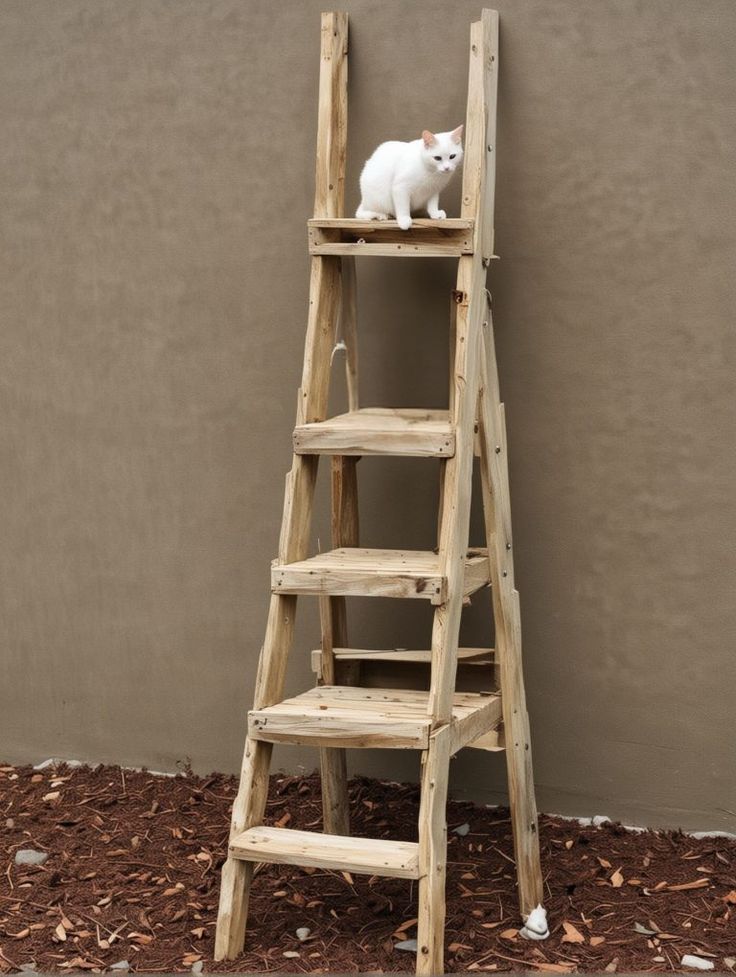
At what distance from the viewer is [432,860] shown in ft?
10.6

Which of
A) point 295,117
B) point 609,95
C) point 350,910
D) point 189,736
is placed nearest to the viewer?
point 350,910

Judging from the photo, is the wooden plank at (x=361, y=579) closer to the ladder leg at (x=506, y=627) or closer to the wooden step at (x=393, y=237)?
the ladder leg at (x=506, y=627)

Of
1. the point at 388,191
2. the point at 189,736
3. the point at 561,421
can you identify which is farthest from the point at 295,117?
the point at 189,736

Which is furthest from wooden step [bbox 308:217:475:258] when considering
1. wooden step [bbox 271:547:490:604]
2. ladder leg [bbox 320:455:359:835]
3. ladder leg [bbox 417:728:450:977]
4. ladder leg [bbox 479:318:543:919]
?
ladder leg [bbox 417:728:450:977]

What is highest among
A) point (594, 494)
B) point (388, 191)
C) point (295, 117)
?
point (295, 117)

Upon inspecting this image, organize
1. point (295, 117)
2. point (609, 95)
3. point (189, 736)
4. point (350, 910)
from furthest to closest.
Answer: point (189, 736), point (295, 117), point (609, 95), point (350, 910)

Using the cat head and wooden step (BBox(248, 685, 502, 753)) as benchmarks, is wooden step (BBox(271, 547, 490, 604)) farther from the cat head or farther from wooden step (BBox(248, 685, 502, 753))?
the cat head

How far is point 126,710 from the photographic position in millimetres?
4863

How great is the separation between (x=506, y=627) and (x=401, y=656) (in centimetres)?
38

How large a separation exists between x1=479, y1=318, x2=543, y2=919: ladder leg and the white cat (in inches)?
15.7

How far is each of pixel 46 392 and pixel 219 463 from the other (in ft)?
2.57

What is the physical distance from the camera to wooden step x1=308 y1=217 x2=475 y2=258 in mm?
3650

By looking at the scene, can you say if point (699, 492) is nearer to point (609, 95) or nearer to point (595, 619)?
point (595, 619)

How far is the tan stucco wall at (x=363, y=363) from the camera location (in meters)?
4.01
